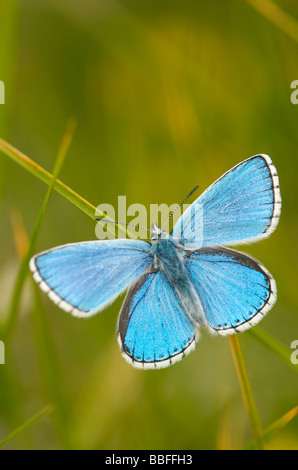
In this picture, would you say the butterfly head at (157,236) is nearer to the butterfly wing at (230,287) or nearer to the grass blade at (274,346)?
the butterfly wing at (230,287)

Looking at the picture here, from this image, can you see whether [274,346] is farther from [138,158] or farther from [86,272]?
[138,158]

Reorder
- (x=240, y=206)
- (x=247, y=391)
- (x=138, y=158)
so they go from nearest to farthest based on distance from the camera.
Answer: (x=247, y=391) → (x=240, y=206) → (x=138, y=158)

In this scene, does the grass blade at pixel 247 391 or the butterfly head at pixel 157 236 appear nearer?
the grass blade at pixel 247 391

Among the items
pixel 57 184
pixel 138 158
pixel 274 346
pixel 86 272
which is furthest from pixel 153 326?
pixel 138 158

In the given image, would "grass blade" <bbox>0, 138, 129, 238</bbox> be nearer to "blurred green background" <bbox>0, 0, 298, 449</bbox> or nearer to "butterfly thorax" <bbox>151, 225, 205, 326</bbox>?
"butterfly thorax" <bbox>151, 225, 205, 326</bbox>

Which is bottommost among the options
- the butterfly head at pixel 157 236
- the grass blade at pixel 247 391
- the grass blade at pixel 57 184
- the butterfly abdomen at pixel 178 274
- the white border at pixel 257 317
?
the grass blade at pixel 247 391

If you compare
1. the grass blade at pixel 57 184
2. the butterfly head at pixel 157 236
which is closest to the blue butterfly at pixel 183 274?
the butterfly head at pixel 157 236

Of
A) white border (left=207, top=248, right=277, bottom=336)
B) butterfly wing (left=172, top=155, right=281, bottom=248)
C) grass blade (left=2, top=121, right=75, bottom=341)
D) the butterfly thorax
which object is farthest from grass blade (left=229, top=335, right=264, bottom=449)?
grass blade (left=2, top=121, right=75, bottom=341)
